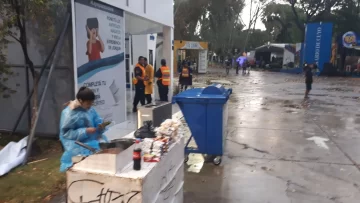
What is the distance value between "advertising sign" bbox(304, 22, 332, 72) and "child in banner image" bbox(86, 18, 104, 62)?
30.7 meters

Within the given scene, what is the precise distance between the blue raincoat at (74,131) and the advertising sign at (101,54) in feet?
9.31

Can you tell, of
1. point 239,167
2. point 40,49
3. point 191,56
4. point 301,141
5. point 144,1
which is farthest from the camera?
point 191,56

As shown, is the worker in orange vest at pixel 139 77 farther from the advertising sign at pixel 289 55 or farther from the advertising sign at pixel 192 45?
the advertising sign at pixel 289 55

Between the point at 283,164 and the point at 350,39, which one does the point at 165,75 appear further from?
the point at 350,39

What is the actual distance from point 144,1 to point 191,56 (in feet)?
100.0

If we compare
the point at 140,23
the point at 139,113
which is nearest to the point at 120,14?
the point at 140,23

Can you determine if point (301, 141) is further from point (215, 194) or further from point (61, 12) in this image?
point (61, 12)

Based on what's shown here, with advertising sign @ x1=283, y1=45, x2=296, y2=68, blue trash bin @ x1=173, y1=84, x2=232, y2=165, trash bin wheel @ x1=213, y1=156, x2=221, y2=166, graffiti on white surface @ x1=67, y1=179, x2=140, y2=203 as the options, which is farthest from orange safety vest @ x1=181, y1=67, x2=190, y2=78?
advertising sign @ x1=283, y1=45, x2=296, y2=68

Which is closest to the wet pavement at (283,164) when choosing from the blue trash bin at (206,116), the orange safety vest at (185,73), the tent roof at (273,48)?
the blue trash bin at (206,116)

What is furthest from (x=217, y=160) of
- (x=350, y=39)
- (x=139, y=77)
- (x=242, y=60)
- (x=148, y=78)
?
(x=242, y=60)

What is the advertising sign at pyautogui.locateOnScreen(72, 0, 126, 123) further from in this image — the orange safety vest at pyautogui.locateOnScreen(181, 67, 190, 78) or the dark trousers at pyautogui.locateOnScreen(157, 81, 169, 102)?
the orange safety vest at pyautogui.locateOnScreen(181, 67, 190, 78)

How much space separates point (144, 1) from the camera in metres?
8.38

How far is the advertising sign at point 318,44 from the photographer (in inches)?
1267

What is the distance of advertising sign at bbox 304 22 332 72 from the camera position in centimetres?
3219
